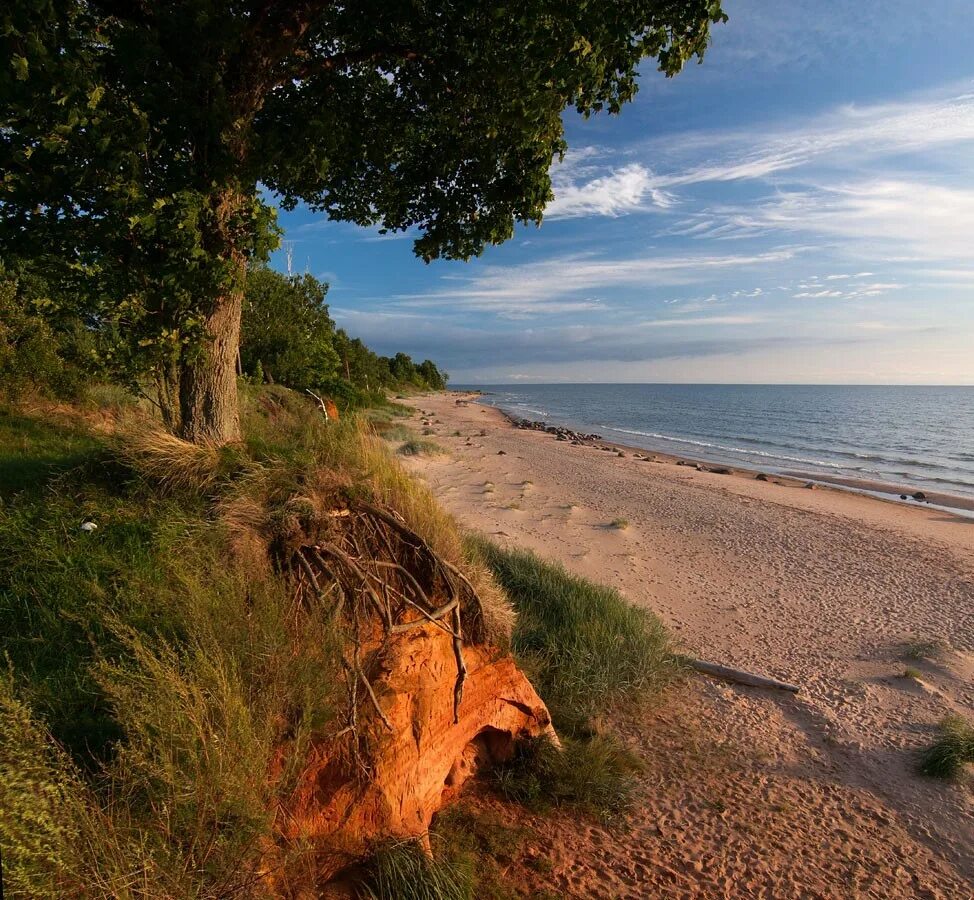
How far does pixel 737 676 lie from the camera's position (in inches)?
265

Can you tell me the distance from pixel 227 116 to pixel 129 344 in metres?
1.86

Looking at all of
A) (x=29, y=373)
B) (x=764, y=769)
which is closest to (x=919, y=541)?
(x=764, y=769)

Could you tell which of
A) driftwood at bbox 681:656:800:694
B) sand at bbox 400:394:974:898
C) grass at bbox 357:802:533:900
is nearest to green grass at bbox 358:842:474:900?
grass at bbox 357:802:533:900

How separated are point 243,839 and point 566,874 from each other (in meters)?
2.28

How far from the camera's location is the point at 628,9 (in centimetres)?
424

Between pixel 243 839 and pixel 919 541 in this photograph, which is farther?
pixel 919 541

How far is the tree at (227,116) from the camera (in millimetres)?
3449

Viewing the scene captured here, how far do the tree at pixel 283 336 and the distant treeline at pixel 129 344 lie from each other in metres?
0.04

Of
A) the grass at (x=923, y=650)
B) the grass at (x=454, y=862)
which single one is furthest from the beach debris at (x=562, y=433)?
the grass at (x=454, y=862)

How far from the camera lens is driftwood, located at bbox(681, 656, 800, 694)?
6.64 m

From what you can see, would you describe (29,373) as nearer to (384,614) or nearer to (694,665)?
(384,614)

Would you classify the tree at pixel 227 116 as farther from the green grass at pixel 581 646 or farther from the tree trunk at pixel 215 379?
the green grass at pixel 581 646

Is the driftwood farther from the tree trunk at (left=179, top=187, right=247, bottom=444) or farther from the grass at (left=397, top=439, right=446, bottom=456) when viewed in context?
the grass at (left=397, top=439, right=446, bottom=456)

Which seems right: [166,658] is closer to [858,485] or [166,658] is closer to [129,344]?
[129,344]
